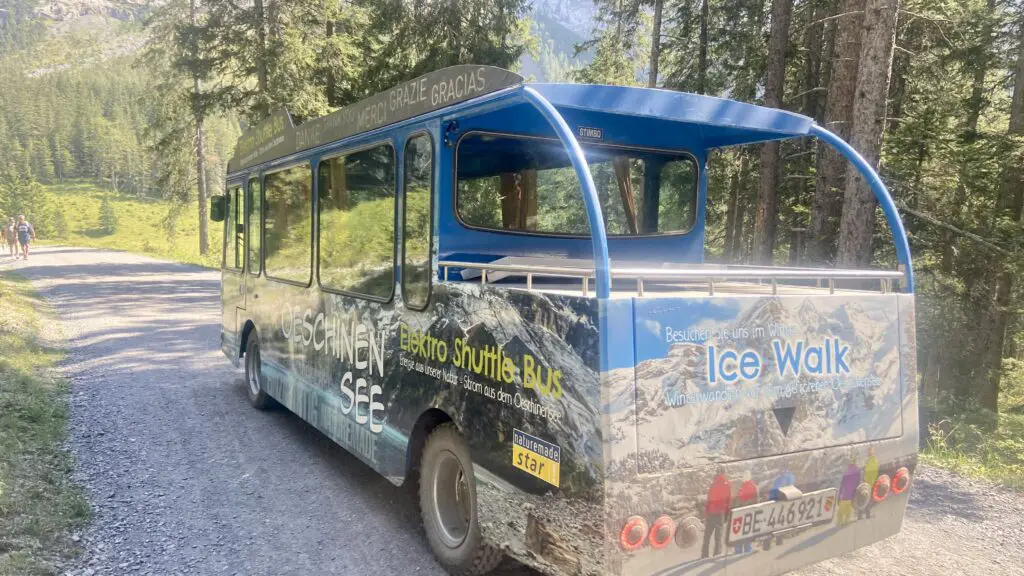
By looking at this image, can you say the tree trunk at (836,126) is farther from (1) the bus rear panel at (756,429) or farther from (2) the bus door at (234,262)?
(2) the bus door at (234,262)

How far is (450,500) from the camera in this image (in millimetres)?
3869

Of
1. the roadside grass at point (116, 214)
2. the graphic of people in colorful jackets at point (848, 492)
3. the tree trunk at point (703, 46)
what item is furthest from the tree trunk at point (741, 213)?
the roadside grass at point (116, 214)

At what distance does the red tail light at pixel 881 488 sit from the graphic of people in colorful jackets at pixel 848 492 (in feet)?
0.46

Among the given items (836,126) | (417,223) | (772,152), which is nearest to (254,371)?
(417,223)

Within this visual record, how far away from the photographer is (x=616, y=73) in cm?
2500

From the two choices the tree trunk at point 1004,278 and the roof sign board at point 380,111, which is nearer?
the roof sign board at point 380,111

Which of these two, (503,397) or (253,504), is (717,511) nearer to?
(503,397)

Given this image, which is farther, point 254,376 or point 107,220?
point 107,220

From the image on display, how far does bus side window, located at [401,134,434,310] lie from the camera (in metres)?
3.93

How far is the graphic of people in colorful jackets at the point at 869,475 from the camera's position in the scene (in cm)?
320

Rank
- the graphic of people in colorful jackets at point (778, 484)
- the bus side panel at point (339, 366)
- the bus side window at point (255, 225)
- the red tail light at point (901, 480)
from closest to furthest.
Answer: the graphic of people in colorful jackets at point (778, 484), the red tail light at point (901, 480), the bus side panel at point (339, 366), the bus side window at point (255, 225)

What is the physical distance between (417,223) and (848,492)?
276cm


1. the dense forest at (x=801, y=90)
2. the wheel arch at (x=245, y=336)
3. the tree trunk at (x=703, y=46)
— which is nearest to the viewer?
the wheel arch at (x=245, y=336)

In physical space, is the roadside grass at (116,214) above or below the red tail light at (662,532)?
above
